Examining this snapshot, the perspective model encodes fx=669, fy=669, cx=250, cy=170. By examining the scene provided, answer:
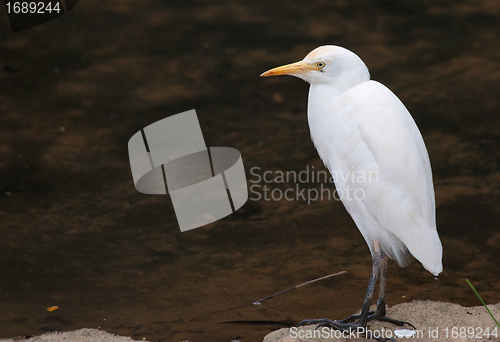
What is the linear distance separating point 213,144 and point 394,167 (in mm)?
2933

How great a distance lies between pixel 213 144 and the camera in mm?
5805

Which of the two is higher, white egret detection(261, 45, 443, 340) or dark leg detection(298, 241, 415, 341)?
white egret detection(261, 45, 443, 340)

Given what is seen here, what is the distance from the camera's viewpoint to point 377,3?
26.0 ft

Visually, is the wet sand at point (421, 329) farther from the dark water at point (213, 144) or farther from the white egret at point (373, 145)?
the white egret at point (373, 145)

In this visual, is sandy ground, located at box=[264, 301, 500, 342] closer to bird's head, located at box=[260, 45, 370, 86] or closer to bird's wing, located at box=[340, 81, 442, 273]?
bird's wing, located at box=[340, 81, 442, 273]

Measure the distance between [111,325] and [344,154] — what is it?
5.49 feet

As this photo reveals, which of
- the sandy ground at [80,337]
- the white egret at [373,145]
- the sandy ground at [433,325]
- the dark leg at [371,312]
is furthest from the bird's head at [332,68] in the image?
the sandy ground at [80,337]

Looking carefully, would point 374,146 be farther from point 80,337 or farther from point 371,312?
point 80,337

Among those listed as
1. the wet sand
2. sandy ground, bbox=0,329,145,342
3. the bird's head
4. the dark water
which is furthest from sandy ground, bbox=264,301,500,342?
the bird's head

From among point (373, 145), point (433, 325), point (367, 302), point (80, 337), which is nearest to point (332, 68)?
point (373, 145)

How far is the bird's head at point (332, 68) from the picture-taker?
3.03 meters

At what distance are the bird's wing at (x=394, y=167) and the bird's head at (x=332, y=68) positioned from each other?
6cm

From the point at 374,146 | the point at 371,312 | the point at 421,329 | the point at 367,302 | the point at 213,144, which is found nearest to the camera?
the point at 374,146

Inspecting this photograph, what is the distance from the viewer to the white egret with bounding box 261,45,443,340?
9.96 ft
